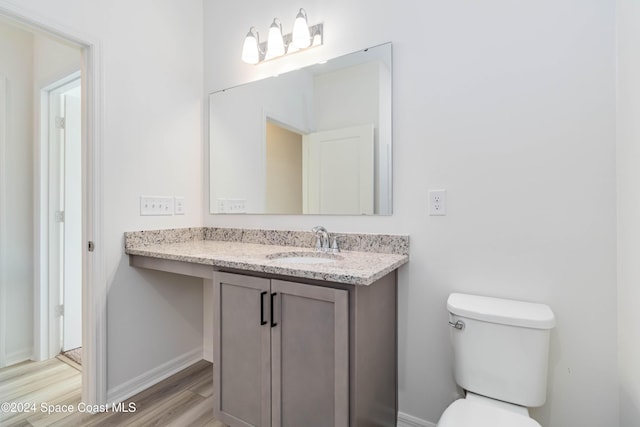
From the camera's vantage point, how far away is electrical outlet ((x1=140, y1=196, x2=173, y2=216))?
70.8 inches

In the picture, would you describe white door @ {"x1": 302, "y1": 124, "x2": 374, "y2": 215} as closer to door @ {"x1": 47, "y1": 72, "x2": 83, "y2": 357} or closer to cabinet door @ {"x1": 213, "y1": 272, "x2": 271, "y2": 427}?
cabinet door @ {"x1": 213, "y1": 272, "x2": 271, "y2": 427}

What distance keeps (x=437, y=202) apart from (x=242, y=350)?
3.58ft

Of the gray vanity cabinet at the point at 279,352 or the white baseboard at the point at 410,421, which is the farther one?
the white baseboard at the point at 410,421

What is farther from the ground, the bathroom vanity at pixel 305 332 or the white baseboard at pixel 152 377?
the bathroom vanity at pixel 305 332

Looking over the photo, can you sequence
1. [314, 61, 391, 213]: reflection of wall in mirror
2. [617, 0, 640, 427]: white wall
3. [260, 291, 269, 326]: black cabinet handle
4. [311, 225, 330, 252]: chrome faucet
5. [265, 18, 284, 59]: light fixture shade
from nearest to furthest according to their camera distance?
[617, 0, 640, 427]: white wall < [260, 291, 269, 326]: black cabinet handle < [314, 61, 391, 213]: reflection of wall in mirror < [311, 225, 330, 252]: chrome faucet < [265, 18, 284, 59]: light fixture shade

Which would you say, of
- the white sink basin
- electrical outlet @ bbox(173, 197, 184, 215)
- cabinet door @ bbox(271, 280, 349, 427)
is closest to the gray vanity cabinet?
cabinet door @ bbox(271, 280, 349, 427)

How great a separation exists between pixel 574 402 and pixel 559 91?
120 cm

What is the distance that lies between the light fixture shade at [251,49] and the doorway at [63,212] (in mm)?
1231

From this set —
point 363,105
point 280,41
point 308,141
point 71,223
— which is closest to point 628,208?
point 363,105

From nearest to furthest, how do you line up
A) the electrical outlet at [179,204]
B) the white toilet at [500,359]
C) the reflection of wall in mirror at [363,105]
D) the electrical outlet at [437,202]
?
the white toilet at [500,359]
the electrical outlet at [437,202]
the reflection of wall in mirror at [363,105]
the electrical outlet at [179,204]

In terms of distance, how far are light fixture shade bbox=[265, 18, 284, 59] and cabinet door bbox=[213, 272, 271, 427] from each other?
1.31 metres

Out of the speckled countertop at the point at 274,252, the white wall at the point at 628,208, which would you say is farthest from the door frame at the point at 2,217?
the white wall at the point at 628,208

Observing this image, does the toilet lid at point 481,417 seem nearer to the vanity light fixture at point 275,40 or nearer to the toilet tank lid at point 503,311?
the toilet tank lid at point 503,311

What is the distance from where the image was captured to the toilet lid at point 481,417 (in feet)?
3.12
